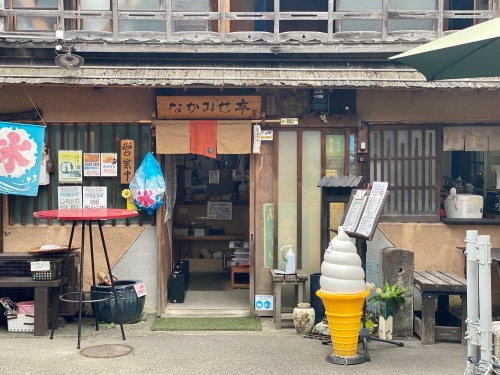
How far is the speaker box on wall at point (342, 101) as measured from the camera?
12.0 m

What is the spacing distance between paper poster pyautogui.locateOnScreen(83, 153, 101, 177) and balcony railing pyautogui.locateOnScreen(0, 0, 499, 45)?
2.04m

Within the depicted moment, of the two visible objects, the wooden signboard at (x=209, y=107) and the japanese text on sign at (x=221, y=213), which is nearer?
the wooden signboard at (x=209, y=107)

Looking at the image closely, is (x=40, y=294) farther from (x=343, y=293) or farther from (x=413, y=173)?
(x=413, y=173)

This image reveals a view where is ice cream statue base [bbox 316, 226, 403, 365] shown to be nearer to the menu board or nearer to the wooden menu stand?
the wooden menu stand

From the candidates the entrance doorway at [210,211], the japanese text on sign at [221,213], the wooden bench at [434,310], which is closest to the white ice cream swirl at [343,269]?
the wooden bench at [434,310]

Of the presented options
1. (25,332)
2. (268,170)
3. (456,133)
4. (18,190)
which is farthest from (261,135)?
(25,332)

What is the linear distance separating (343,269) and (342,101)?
4.12 m

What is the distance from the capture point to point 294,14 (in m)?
11.5

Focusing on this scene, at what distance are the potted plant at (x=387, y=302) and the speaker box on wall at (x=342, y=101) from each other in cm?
332

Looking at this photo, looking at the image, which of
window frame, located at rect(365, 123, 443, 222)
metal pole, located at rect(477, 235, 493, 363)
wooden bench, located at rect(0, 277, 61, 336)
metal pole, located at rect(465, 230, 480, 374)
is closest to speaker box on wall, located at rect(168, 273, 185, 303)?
wooden bench, located at rect(0, 277, 61, 336)

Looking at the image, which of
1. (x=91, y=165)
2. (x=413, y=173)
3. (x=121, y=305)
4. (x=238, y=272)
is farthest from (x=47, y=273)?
(x=413, y=173)

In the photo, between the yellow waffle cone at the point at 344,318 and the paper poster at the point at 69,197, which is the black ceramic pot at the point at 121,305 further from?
the yellow waffle cone at the point at 344,318

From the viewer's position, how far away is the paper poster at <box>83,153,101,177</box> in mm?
11898

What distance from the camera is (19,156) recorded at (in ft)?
36.7
